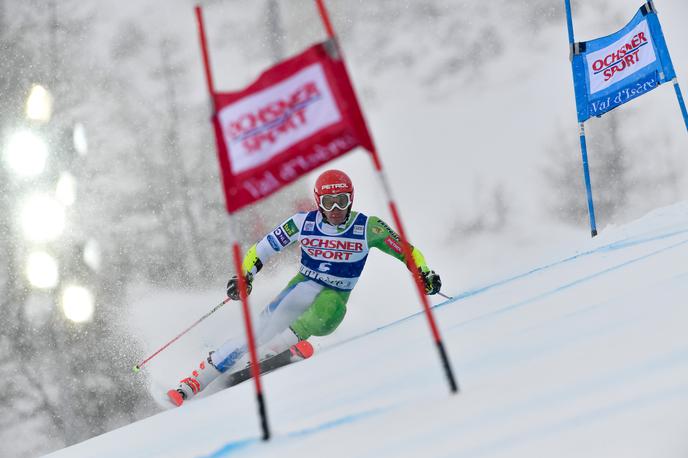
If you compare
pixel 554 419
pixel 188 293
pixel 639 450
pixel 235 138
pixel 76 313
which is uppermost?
pixel 76 313

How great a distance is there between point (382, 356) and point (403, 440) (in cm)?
140

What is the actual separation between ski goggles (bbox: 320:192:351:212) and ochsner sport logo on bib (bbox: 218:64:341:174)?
248 cm

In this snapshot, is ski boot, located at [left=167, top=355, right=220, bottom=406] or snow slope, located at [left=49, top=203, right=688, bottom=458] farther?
ski boot, located at [left=167, top=355, right=220, bottom=406]

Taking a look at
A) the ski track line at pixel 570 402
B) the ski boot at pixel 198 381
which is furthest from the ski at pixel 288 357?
the ski track line at pixel 570 402

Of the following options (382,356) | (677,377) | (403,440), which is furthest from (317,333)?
(677,377)

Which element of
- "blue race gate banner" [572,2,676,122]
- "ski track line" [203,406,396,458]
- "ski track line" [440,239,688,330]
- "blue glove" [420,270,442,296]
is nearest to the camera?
"ski track line" [203,406,396,458]

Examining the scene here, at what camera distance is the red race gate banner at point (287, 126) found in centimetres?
208

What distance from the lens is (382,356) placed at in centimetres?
311

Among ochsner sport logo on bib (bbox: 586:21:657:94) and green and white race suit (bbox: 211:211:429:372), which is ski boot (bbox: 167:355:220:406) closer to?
green and white race suit (bbox: 211:211:429:372)

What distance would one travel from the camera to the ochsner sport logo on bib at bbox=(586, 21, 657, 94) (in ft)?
19.1

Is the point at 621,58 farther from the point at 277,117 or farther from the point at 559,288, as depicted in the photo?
the point at 277,117

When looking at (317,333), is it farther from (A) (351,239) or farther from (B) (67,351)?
(B) (67,351)

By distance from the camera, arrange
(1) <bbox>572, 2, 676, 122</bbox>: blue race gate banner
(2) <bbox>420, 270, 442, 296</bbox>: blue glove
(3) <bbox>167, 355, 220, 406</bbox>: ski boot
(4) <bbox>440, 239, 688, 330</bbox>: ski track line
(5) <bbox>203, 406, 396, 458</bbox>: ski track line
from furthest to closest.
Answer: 1. (1) <bbox>572, 2, 676, 122</bbox>: blue race gate banner
2. (3) <bbox>167, 355, 220, 406</bbox>: ski boot
3. (2) <bbox>420, 270, 442, 296</bbox>: blue glove
4. (4) <bbox>440, 239, 688, 330</bbox>: ski track line
5. (5) <bbox>203, 406, 396, 458</bbox>: ski track line

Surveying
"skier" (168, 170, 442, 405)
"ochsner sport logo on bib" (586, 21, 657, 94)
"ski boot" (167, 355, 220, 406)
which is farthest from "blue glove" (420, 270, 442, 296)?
"ochsner sport logo on bib" (586, 21, 657, 94)
